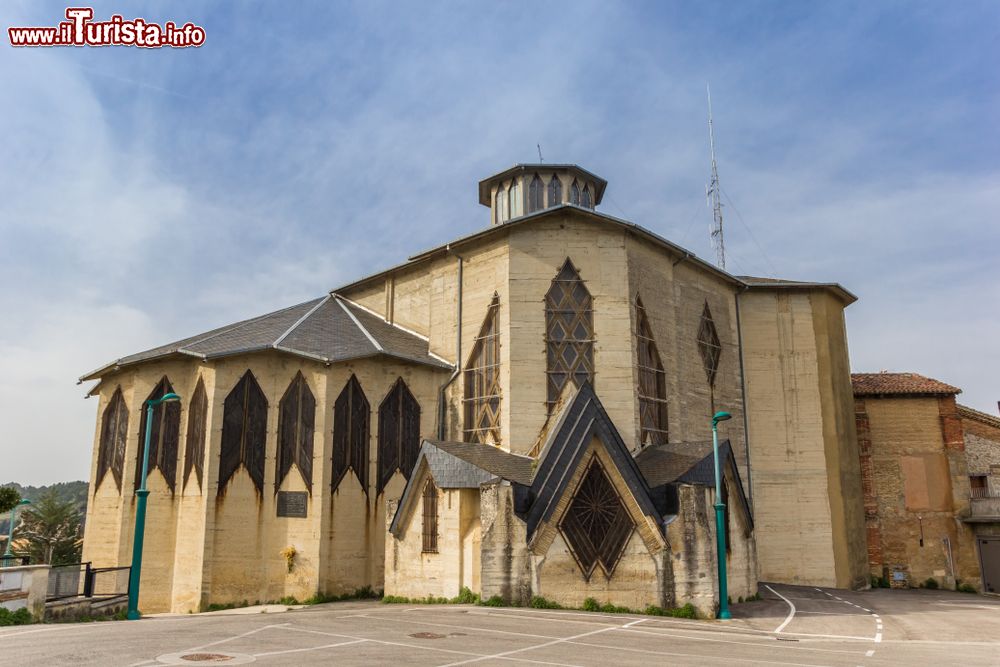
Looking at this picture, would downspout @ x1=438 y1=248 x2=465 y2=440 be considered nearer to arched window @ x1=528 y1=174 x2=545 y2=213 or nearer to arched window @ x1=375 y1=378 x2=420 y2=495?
arched window @ x1=375 y1=378 x2=420 y2=495

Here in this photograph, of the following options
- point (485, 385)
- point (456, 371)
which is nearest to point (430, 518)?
point (485, 385)

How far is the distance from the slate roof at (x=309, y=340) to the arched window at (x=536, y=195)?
7543 millimetres

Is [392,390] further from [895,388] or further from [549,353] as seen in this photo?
[895,388]

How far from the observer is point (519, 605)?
756 inches

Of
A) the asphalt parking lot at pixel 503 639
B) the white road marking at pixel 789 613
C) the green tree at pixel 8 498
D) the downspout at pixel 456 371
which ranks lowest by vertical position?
the white road marking at pixel 789 613

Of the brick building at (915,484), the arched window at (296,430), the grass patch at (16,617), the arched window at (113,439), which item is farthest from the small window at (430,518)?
the brick building at (915,484)

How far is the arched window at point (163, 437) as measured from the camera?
79.9 ft

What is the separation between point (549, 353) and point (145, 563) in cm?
1474

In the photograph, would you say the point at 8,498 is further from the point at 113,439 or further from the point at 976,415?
the point at 976,415

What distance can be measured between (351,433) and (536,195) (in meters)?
13.4

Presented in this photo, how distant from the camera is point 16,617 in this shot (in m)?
14.9

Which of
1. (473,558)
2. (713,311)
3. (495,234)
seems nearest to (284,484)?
(473,558)

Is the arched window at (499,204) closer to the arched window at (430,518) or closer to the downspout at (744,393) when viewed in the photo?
the downspout at (744,393)

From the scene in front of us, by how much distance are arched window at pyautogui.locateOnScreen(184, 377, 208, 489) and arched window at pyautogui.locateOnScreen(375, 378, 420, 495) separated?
5.70 metres
